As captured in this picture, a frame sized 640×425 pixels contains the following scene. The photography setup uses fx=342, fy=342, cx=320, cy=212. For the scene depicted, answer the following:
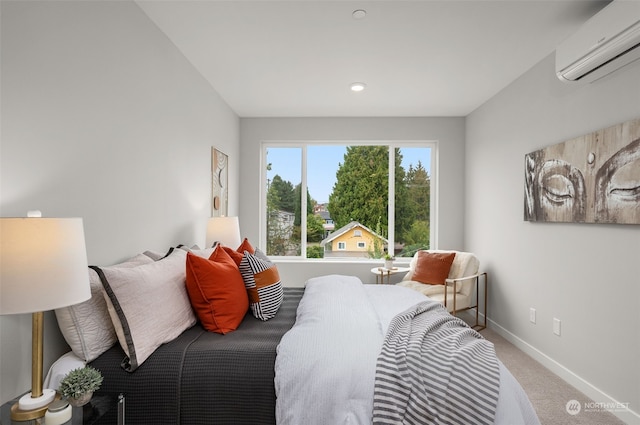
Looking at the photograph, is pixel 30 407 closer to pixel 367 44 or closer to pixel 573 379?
pixel 367 44

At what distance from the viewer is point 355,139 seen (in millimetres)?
4672

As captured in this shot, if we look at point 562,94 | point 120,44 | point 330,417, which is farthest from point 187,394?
point 562,94

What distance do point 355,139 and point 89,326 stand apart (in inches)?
151

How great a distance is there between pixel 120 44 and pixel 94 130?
23.3 inches

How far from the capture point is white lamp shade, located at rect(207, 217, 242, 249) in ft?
10.3

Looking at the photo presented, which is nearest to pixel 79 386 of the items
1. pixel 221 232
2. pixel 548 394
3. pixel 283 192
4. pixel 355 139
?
pixel 221 232

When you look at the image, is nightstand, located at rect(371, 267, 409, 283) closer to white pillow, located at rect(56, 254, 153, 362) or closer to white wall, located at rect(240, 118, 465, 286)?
white wall, located at rect(240, 118, 465, 286)

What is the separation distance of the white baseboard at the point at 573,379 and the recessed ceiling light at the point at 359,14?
298cm

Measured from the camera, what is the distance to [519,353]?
315 cm

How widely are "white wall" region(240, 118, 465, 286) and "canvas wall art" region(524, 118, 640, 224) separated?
1527mm

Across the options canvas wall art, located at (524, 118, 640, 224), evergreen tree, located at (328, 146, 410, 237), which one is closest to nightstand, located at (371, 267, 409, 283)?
evergreen tree, located at (328, 146, 410, 237)

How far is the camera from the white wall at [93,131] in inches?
54.1

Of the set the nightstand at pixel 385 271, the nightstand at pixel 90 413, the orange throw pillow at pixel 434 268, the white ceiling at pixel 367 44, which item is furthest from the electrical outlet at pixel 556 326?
the nightstand at pixel 90 413

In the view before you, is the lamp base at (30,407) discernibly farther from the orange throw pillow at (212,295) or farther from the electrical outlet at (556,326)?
the electrical outlet at (556,326)
